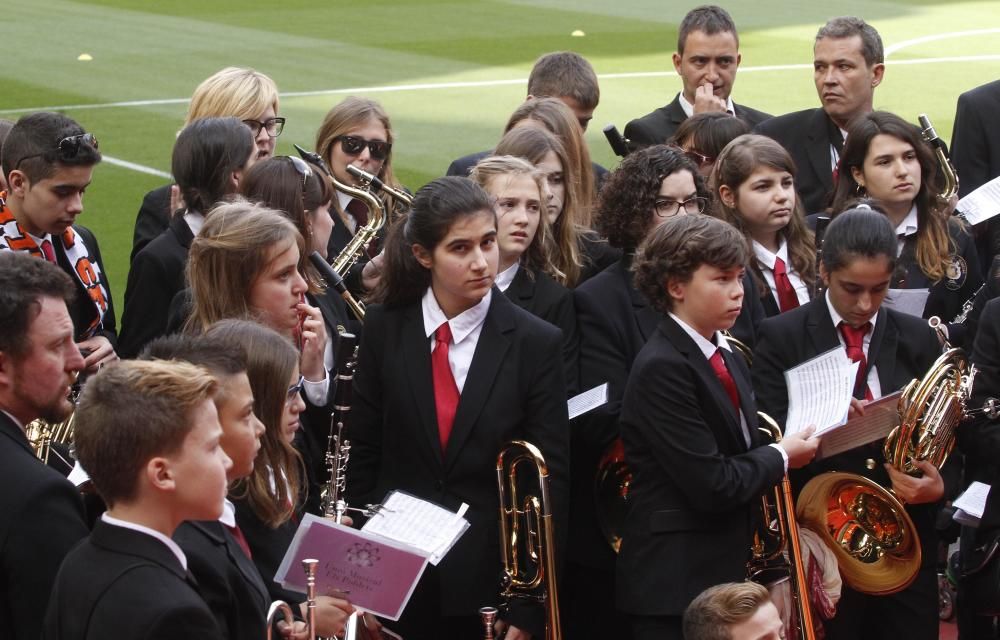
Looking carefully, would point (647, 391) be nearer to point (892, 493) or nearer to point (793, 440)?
point (793, 440)

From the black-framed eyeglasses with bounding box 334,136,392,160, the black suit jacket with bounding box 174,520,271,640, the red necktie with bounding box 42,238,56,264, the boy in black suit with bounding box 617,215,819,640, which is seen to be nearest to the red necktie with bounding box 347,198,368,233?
the black-framed eyeglasses with bounding box 334,136,392,160

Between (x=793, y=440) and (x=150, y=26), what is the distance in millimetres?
25159

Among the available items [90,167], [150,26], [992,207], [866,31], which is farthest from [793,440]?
[150,26]

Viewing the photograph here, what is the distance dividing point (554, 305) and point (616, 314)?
29 centimetres

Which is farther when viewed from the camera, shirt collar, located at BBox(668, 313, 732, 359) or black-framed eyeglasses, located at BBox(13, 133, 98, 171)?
black-framed eyeglasses, located at BBox(13, 133, 98, 171)

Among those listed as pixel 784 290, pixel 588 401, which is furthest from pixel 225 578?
pixel 784 290

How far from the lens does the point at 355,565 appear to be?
464cm

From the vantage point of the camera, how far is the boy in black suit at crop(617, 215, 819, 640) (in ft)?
17.5

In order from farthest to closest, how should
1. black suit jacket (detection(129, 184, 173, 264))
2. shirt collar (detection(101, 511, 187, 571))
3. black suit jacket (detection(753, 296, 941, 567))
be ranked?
black suit jacket (detection(129, 184, 173, 264)) < black suit jacket (detection(753, 296, 941, 567)) < shirt collar (detection(101, 511, 187, 571))

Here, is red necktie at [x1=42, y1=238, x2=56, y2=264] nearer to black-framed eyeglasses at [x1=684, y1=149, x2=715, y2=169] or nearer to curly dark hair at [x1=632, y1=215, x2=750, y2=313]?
curly dark hair at [x1=632, y1=215, x2=750, y2=313]

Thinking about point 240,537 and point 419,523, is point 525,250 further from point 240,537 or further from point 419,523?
point 240,537

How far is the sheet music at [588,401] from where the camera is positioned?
20.0 feet

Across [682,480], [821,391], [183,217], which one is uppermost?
[183,217]

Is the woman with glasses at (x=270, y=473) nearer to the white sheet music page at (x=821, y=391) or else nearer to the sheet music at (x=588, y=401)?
the sheet music at (x=588, y=401)
